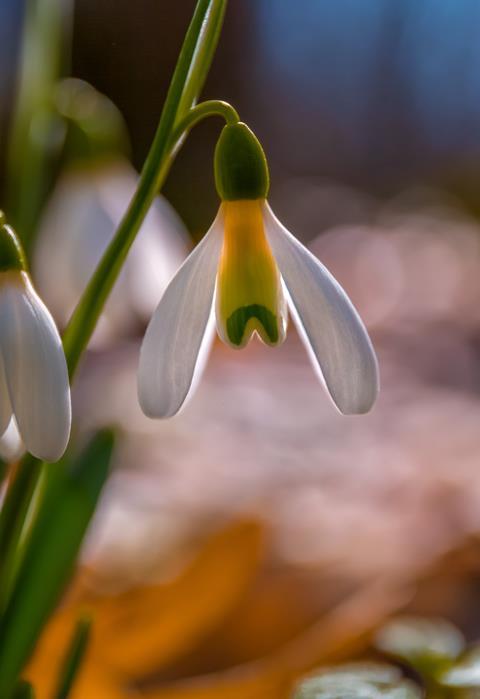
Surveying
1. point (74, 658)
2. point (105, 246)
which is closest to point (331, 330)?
point (74, 658)

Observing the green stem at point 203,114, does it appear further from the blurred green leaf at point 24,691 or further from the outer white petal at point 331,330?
the blurred green leaf at point 24,691

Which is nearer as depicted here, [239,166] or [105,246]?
[239,166]

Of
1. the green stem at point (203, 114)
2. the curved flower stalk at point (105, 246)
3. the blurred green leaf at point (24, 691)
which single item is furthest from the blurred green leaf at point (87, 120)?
the blurred green leaf at point (24, 691)

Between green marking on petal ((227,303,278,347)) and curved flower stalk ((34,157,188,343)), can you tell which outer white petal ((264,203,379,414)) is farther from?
curved flower stalk ((34,157,188,343))

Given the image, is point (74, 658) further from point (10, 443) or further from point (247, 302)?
point (247, 302)

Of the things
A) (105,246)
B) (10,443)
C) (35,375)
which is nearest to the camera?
(35,375)

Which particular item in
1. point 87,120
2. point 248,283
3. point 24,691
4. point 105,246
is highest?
point 87,120

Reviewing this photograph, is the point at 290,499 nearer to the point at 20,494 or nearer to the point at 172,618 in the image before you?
the point at 172,618

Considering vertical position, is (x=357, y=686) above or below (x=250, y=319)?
below

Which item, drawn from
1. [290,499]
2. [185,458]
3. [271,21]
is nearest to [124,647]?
[290,499]
